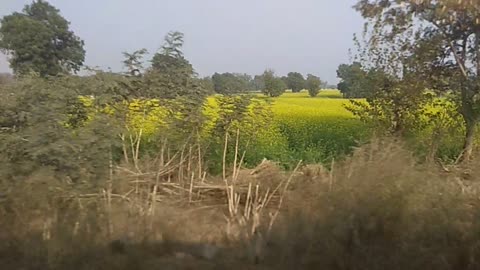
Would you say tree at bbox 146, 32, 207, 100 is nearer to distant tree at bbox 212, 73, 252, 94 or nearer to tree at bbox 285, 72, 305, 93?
distant tree at bbox 212, 73, 252, 94

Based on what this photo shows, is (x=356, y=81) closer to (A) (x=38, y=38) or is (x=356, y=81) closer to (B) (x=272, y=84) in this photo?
(B) (x=272, y=84)

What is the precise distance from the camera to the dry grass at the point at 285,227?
15.3 ft

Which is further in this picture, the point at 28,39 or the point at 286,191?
the point at 28,39

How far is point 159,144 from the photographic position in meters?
7.23

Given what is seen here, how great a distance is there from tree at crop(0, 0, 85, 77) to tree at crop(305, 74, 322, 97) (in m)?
15.7

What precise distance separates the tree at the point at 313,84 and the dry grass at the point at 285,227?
781 inches

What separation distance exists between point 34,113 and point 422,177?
13.1 ft

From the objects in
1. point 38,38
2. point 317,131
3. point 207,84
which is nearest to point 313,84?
point 317,131

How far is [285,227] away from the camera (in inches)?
198

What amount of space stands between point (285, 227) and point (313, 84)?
21.1 metres

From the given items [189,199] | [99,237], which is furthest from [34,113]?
[189,199]

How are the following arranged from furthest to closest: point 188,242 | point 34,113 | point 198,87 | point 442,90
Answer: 1. point 442,90
2. point 198,87
3. point 34,113
4. point 188,242

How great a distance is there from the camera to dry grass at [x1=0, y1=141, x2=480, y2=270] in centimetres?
466

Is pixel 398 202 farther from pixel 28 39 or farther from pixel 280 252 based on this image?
pixel 28 39
